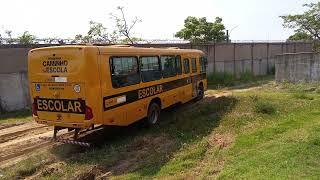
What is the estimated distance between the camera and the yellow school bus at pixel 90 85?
10961 mm

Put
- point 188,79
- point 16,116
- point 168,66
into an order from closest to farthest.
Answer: point 168,66
point 188,79
point 16,116

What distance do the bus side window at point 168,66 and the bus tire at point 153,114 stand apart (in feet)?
3.88

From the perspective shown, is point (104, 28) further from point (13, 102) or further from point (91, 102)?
point (91, 102)

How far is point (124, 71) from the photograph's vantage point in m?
12.2

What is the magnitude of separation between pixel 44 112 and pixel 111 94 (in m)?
1.99

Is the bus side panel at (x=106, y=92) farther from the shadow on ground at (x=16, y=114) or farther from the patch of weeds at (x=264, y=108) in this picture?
the shadow on ground at (x=16, y=114)

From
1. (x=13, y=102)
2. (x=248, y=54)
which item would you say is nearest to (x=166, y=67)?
(x=13, y=102)

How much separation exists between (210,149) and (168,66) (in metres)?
5.18

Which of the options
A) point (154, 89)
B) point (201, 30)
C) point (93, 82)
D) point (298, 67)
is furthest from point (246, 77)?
point (93, 82)

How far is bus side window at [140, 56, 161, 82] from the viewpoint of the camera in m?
13.3

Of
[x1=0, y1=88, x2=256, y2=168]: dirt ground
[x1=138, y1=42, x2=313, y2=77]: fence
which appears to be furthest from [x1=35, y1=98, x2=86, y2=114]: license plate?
[x1=138, y1=42, x2=313, y2=77]: fence

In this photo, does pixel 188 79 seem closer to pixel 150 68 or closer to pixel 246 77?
pixel 150 68

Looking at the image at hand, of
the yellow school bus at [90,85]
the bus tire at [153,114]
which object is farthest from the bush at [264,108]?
the yellow school bus at [90,85]

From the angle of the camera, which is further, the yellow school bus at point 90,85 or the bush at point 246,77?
the bush at point 246,77
